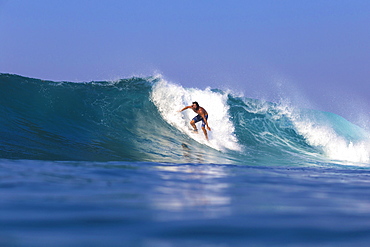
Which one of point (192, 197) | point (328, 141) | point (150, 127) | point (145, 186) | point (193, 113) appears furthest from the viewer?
point (328, 141)

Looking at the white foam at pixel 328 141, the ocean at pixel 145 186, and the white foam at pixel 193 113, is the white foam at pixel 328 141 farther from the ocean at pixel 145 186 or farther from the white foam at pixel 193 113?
the white foam at pixel 193 113

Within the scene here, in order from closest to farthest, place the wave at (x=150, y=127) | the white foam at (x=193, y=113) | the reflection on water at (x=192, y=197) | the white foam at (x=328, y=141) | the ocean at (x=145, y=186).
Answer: the ocean at (x=145, y=186)
the reflection on water at (x=192, y=197)
the wave at (x=150, y=127)
the white foam at (x=193, y=113)
the white foam at (x=328, y=141)

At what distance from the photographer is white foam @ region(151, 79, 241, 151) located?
1259 centimetres

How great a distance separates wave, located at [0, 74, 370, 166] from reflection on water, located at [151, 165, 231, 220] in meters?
3.25

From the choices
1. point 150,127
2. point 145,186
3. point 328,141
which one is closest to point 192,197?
point 145,186

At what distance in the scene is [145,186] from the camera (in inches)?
167

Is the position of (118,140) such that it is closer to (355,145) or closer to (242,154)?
(242,154)

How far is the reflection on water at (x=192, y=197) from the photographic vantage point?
2908 mm

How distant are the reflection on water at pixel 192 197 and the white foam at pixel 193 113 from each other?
22.2ft

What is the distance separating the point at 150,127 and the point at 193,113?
1.94 metres

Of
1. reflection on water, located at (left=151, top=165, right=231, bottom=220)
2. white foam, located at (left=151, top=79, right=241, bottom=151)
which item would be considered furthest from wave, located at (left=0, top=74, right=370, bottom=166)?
reflection on water, located at (left=151, top=165, right=231, bottom=220)

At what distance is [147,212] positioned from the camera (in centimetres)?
279

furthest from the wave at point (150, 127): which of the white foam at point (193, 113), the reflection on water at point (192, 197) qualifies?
the reflection on water at point (192, 197)

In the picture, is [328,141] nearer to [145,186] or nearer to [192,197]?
[145,186]
